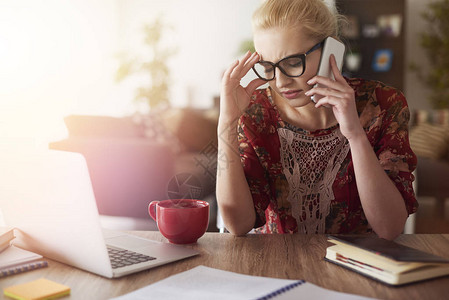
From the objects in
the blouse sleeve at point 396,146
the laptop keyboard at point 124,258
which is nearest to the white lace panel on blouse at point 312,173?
the blouse sleeve at point 396,146

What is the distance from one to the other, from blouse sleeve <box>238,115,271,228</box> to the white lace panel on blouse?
7 centimetres

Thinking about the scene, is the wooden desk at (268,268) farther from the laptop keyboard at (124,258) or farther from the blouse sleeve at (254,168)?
the blouse sleeve at (254,168)

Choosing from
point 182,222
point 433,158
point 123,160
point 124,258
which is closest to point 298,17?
point 182,222

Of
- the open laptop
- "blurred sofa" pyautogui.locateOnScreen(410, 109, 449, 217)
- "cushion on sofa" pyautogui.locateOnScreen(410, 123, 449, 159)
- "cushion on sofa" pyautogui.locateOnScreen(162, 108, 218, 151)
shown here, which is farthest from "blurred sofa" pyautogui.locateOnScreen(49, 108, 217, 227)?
"cushion on sofa" pyautogui.locateOnScreen(410, 123, 449, 159)

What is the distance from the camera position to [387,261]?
735mm

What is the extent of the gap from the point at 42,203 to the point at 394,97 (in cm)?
92

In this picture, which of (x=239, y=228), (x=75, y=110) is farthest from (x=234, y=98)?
(x=75, y=110)

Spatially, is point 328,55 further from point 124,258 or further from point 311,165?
point 124,258

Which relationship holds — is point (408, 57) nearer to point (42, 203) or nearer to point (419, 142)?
point (419, 142)

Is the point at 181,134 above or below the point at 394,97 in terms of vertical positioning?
below

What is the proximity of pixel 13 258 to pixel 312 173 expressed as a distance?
773 mm

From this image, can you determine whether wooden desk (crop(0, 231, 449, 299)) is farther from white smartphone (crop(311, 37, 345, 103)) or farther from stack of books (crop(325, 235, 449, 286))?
white smartphone (crop(311, 37, 345, 103))

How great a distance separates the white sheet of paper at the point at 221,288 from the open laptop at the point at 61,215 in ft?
0.30

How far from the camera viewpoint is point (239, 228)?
105cm
